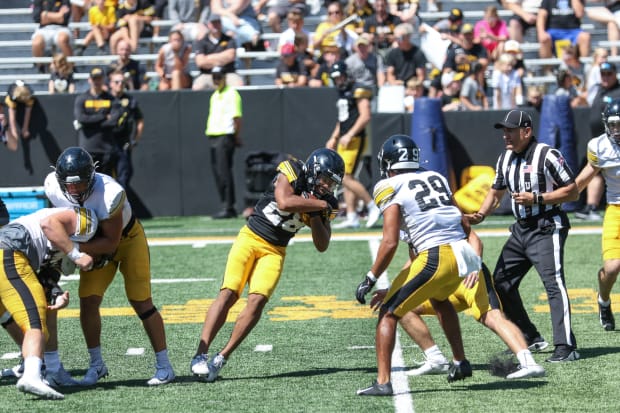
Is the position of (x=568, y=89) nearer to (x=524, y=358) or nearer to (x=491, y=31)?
(x=491, y=31)

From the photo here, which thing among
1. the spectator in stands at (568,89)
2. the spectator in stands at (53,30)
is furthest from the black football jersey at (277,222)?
the spectator in stands at (53,30)

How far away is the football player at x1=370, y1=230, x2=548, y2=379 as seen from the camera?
6930 mm

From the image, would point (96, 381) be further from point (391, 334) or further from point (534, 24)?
point (534, 24)

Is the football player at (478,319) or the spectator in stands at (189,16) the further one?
the spectator in stands at (189,16)

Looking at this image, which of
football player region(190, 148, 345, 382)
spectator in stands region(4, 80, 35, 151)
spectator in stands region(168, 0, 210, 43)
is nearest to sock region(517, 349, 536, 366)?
football player region(190, 148, 345, 382)

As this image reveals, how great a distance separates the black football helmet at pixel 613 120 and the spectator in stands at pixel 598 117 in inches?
238

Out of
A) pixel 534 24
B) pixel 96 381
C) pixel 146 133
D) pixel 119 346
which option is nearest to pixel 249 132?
pixel 146 133

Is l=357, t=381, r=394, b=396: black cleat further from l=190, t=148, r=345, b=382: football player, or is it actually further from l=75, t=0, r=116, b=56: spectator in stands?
l=75, t=0, r=116, b=56: spectator in stands

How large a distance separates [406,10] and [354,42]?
1.08 meters

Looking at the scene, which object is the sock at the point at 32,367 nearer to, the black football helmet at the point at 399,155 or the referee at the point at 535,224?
the black football helmet at the point at 399,155

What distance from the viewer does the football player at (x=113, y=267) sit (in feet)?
22.1

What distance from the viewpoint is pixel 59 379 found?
23.3 ft

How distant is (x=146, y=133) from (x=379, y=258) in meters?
10.5

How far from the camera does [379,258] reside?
6543 mm
